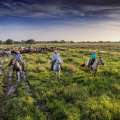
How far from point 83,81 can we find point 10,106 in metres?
5.15

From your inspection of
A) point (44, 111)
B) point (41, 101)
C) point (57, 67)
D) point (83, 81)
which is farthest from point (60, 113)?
point (57, 67)

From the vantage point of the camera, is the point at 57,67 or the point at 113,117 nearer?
the point at 113,117

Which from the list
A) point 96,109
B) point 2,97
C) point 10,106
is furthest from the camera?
point 2,97

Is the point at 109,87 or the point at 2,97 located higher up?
the point at 109,87

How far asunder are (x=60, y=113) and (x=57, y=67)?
4.96 metres

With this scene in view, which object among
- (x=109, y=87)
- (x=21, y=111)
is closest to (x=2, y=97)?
(x=21, y=111)

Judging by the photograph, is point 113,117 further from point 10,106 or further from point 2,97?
point 2,97

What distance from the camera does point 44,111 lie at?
466 centimetres

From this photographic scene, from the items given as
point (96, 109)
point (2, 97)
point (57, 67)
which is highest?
point (57, 67)

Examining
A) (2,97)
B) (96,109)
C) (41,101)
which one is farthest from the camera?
(2,97)

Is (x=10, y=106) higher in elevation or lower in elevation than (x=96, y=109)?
lower

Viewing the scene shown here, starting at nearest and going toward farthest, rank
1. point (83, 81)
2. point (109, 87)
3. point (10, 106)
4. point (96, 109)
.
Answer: point (96, 109), point (10, 106), point (109, 87), point (83, 81)

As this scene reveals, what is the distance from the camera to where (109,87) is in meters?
6.48

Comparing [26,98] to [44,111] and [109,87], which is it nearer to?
[44,111]
